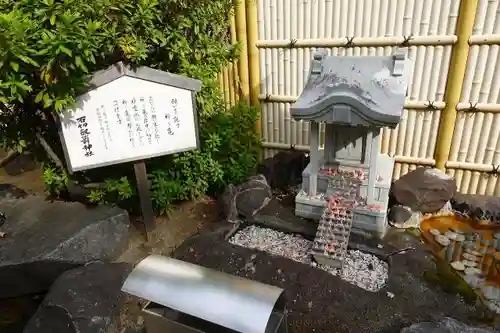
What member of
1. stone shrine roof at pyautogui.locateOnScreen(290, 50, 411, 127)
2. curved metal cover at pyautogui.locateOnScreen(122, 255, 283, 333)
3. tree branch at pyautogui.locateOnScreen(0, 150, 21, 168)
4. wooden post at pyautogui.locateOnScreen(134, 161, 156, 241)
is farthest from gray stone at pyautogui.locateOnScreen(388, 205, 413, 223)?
tree branch at pyautogui.locateOnScreen(0, 150, 21, 168)

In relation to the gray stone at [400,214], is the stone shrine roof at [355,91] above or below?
above

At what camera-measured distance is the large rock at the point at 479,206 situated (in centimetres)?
549

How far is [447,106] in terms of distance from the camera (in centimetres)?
545

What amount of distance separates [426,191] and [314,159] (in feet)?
6.37

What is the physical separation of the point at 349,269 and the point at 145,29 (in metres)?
3.91

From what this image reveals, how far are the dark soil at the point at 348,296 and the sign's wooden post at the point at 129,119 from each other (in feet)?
5.35

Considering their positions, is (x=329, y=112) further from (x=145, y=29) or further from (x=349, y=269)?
(x=145, y=29)

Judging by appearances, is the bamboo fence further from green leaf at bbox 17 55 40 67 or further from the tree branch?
the tree branch

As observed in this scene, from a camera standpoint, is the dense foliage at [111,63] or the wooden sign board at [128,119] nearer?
the dense foliage at [111,63]

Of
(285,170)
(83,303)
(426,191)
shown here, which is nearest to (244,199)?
(285,170)

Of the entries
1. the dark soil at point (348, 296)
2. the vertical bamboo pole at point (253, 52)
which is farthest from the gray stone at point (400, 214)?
the vertical bamboo pole at point (253, 52)

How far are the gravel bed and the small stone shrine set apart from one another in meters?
0.29

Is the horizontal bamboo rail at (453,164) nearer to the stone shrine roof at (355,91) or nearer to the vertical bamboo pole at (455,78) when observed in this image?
the vertical bamboo pole at (455,78)

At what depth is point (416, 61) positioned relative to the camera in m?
5.43
